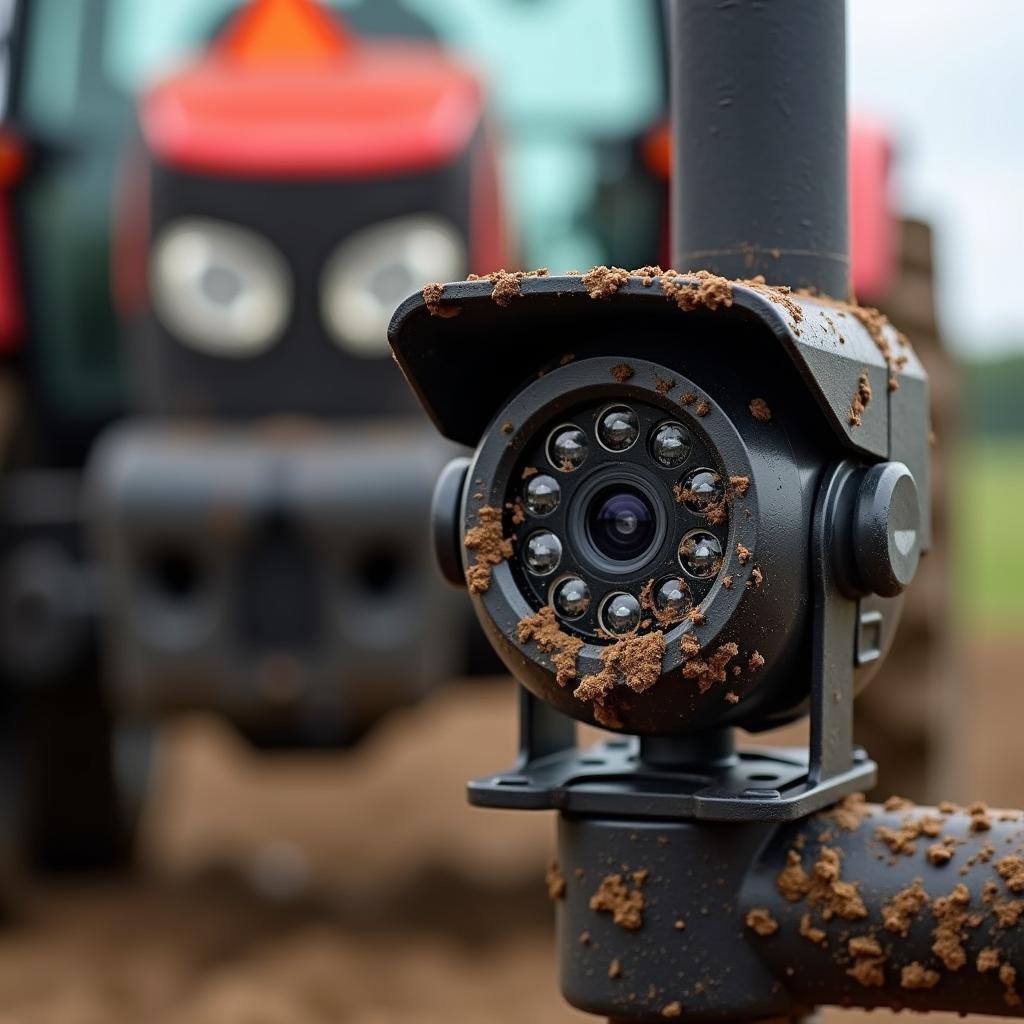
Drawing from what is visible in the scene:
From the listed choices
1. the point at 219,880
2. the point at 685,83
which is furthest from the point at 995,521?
the point at 685,83

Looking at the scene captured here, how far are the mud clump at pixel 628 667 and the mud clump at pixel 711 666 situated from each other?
0.02 m

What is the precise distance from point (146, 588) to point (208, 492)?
0.17 meters

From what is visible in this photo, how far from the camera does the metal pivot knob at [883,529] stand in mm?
1061

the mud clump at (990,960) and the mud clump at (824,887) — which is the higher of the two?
the mud clump at (824,887)

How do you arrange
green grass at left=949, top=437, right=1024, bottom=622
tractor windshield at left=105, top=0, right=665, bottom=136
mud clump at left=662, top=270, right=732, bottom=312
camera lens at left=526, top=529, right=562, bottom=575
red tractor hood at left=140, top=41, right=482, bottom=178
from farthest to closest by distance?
1. green grass at left=949, top=437, right=1024, bottom=622
2. tractor windshield at left=105, top=0, right=665, bottom=136
3. red tractor hood at left=140, top=41, right=482, bottom=178
4. camera lens at left=526, top=529, right=562, bottom=575
5. mud clump at left=662, top=270, right=732, bottom=312

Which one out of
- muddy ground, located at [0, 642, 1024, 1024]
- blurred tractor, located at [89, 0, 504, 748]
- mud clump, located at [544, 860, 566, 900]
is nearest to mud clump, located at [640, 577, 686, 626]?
mud clump, located at [544, 860, 566, 900]

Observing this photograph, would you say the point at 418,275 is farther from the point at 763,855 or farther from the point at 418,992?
the point at 763,855

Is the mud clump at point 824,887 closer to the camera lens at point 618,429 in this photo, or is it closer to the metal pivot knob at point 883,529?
the metal pivot knob at point 883,529

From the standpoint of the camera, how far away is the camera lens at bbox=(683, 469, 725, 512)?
1.06m

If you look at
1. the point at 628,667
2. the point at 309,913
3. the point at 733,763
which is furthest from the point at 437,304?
the point at 309,913

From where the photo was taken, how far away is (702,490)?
106 cm

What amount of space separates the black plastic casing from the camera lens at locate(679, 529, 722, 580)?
0.02 metres

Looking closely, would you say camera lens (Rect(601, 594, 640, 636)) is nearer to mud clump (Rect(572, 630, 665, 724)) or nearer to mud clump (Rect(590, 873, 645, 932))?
mud clump (Rect(572, 630, 665, 724))

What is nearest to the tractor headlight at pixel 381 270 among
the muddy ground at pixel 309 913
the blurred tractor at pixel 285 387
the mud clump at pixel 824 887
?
the blurred tractor at pixel 285 387
